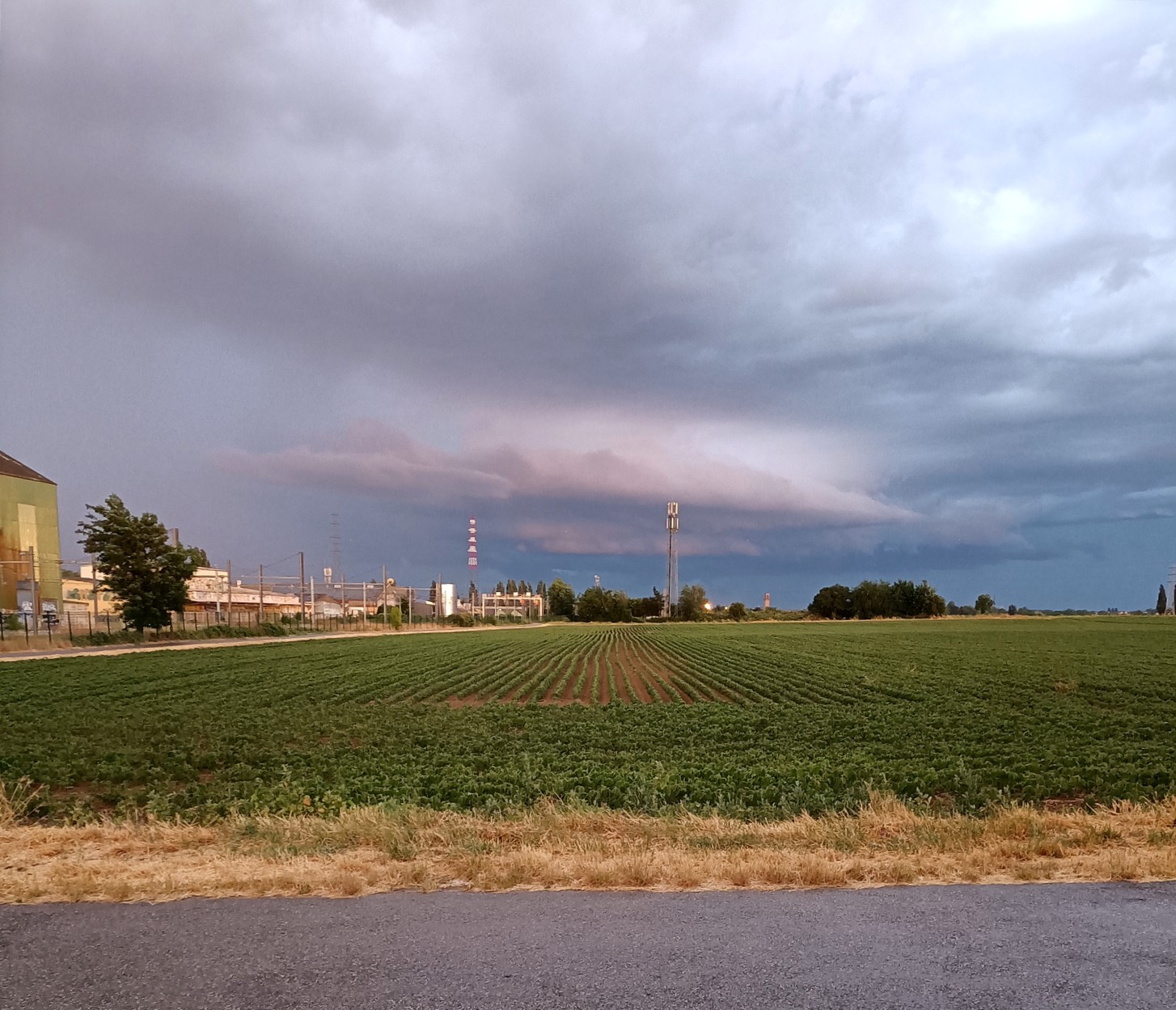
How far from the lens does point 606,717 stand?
25.7m

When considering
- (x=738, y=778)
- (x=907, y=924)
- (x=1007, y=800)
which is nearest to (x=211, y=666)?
(x=738, y=778)

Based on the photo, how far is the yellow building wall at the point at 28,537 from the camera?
2655 inches

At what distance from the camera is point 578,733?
72.1ft

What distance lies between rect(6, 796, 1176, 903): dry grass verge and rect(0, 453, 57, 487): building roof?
78.4m

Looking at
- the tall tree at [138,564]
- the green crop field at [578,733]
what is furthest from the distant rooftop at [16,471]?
the green crop field at [578,733]

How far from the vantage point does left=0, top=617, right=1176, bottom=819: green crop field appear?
1362 cm

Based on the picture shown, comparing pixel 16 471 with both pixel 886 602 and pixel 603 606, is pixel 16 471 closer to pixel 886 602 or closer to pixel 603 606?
pixel 603 606

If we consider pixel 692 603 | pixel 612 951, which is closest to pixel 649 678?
pixel 612 951

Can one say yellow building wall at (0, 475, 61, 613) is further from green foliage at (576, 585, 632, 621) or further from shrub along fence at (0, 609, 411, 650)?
green foliage at (576, 585, 632, 621)

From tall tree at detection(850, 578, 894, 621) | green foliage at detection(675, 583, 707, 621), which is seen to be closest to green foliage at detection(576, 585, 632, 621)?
green foliage at detection(675, 583, 707, 621)

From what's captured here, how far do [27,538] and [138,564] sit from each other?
70.1ft

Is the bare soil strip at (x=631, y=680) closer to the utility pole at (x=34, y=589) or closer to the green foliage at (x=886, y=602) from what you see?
the utility pole at (x=34, y=589)

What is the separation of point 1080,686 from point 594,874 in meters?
35.6

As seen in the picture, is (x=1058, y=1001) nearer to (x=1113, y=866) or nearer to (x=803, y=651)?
(x=1113, y=866)
